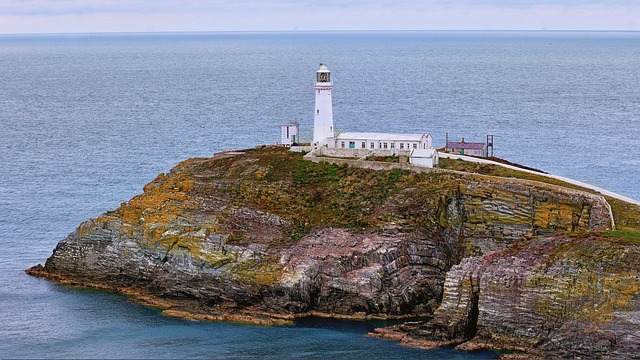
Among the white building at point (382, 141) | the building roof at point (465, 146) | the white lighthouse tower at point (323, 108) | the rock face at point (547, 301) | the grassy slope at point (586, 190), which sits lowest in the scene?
the rock face at point (547, 301)

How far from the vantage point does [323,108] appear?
8425 centimetres

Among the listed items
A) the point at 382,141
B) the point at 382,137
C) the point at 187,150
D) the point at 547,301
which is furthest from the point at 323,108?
the point at 187,150

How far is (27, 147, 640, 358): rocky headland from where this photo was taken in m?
58.2

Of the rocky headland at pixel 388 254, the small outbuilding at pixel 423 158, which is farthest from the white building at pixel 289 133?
the small outbuilding at pixel 423 158

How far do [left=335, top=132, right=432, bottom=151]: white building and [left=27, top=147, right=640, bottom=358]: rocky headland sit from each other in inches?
172

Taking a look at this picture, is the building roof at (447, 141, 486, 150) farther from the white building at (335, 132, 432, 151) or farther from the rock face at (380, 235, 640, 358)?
the rock face at (380, 235, 640, 358)

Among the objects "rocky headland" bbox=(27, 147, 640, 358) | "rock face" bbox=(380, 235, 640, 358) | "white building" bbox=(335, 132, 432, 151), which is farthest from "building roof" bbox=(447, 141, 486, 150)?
"rock face" bbox=(380, 235, 640, 358)

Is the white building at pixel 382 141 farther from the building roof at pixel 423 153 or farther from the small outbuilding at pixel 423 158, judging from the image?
the small outbuilding at pixel 423 158

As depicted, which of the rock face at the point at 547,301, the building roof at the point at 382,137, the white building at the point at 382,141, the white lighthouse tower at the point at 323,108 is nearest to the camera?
the rock face at the point at 547,301

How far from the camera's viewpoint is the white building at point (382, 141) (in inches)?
3150

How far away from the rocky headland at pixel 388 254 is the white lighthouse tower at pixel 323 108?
691 centimetres

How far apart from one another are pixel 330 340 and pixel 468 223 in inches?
564

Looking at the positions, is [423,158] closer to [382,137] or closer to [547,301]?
[382,137]

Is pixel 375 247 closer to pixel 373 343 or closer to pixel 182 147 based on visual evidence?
pixel 373 343
